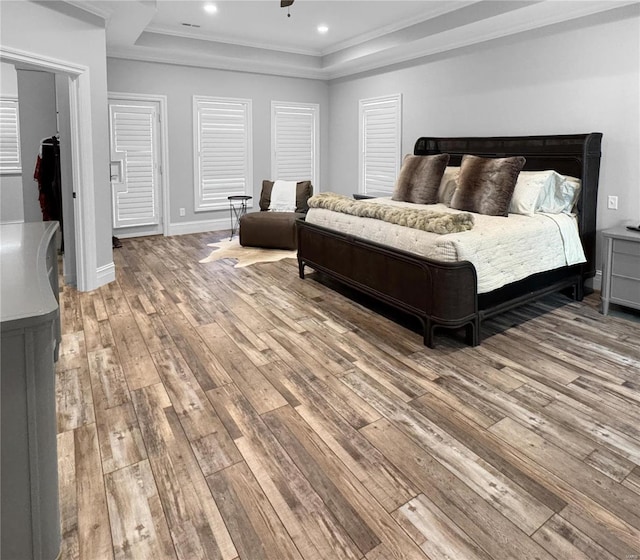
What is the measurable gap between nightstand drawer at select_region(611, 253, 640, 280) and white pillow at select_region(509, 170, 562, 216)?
0.76 m

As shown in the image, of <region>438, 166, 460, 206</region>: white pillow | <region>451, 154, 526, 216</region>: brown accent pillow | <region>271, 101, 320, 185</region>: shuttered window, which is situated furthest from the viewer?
<region>271, 101, 320, 185</region>: shuttered window

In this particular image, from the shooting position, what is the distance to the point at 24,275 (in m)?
1.69

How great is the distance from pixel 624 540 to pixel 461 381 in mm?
1211

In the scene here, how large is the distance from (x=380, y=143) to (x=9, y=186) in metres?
5.74

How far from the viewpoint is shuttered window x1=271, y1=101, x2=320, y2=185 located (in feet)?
26.0

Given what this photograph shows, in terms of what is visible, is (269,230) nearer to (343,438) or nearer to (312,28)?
(312,28)

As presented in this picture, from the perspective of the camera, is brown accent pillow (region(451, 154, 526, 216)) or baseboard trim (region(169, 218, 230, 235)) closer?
brown accent pillow (region(451, 154, 526, 216))

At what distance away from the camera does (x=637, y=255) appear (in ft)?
11.8

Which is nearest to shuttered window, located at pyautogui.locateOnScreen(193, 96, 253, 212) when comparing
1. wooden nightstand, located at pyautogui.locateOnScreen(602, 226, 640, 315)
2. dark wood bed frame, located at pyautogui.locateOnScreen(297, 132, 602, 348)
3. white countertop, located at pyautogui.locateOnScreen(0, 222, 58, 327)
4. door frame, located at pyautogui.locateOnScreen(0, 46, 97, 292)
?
door frame, located at pyautogui.locateOnScreen(0, 46, 97, 292)

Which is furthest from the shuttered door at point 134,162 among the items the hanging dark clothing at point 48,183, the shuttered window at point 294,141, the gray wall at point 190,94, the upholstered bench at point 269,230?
the shuttered window at point 294,141

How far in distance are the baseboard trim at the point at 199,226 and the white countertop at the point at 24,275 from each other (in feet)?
15.2

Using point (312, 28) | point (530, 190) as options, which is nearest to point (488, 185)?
point (530, 190)

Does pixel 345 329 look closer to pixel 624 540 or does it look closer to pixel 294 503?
pixel 294 503

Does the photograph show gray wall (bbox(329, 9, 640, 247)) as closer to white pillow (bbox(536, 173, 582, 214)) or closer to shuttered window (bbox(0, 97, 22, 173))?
white pillow (bbox(536, 173, 582, 214))
